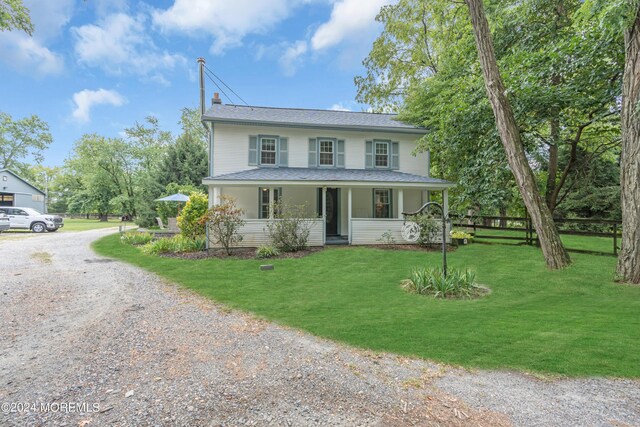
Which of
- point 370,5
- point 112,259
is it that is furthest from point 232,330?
point 370,5

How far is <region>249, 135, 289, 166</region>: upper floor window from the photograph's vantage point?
531 inches

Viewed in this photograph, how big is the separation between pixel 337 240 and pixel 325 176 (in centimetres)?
282

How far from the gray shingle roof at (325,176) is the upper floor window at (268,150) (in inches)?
19.9

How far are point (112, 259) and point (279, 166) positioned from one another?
7.39 m

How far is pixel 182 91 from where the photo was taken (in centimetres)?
3036

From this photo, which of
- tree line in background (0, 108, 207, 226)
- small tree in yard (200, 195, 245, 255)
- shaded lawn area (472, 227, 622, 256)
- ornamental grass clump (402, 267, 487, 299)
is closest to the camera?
ornamental grass clump (402, 267, 487, 299)

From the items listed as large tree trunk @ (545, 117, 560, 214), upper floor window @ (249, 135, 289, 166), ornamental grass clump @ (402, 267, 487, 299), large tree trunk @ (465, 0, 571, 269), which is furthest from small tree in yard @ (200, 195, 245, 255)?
large tree trunk @ (545, 117, 560, 214)

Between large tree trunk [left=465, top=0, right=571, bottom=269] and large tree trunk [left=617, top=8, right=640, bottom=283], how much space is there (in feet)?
4.40

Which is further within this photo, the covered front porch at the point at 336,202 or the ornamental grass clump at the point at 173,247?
the covered front porch at the point at 336,202

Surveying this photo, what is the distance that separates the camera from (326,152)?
46.6ft

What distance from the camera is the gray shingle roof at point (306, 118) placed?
43.6ft

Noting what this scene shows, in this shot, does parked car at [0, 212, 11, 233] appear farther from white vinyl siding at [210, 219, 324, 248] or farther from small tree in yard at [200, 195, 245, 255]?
→ white vinyl siding at [210, 219, 324, 248]

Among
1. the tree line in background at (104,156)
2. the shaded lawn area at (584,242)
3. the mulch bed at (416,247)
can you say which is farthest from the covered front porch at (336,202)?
the tree line in background at (104,156)

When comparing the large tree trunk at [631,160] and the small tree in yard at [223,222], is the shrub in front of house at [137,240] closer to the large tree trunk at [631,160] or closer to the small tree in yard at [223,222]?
the small tree in yard at [223,222]
